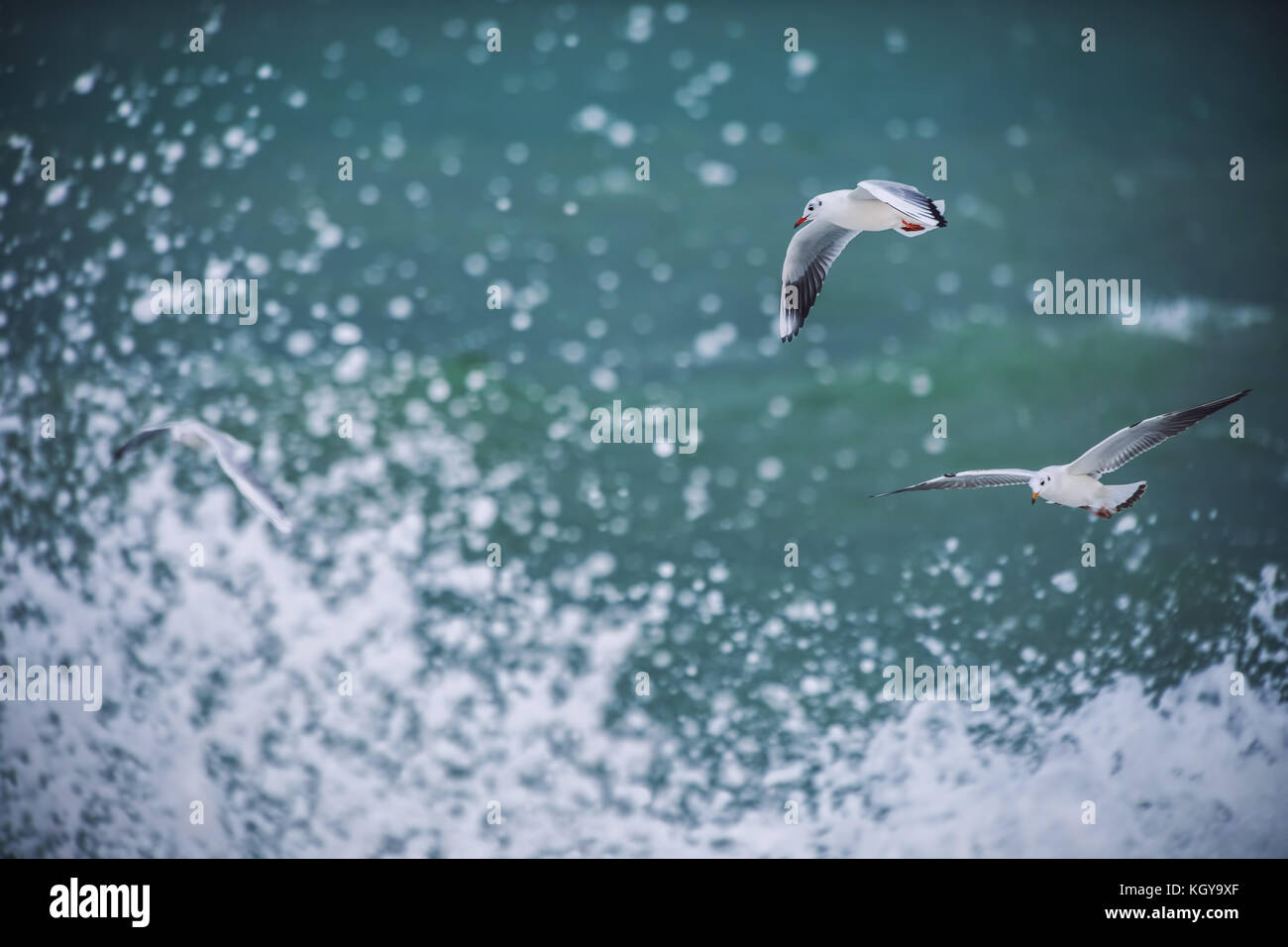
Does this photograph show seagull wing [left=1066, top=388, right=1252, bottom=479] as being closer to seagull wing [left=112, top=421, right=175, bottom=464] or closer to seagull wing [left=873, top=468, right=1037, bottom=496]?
seagull wing [left=873, top=468, right=1037, bottom=496]

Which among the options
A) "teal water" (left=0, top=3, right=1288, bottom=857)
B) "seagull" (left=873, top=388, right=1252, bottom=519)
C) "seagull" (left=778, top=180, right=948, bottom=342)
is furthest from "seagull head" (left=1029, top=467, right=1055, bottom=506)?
"seagull" (left=778, top=180, right=948, bottom=342)

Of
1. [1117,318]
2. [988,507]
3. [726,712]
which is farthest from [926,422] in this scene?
[726,712]

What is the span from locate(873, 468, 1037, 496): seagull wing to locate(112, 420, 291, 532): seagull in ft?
3.76

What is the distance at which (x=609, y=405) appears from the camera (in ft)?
6.91

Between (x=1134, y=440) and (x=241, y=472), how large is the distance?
1.58 meters

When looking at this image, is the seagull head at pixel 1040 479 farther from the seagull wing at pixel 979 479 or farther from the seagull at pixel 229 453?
the seagull at pixel 229 453

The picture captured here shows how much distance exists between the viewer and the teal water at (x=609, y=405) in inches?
82.6

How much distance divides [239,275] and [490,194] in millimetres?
525

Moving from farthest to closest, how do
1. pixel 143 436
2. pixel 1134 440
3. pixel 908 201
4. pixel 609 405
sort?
pixel 609 405, pixel 143 436, pixel 1134 440, pixel 908 201

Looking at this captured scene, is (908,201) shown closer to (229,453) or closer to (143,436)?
(229,453)

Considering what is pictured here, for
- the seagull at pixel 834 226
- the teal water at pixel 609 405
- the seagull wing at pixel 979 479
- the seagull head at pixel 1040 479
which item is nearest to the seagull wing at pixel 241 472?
the teal water at pixel 609 405

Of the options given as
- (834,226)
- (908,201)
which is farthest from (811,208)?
(908,201)

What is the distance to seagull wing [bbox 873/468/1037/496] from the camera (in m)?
1.89
